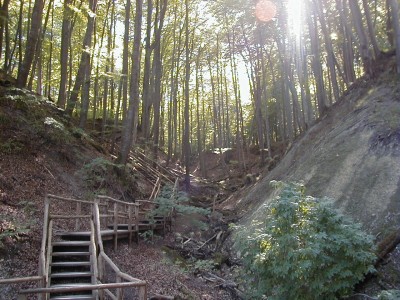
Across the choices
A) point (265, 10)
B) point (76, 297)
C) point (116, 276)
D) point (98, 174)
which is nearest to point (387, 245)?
point (116, 276)

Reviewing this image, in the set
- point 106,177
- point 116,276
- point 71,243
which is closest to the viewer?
point 116,276

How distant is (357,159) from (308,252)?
605cm

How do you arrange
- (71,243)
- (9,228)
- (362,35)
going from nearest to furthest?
(9,228), (71,243), (362,35)

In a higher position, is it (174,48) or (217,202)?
(174,48)

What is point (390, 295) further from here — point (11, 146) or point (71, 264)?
point (11, 146)

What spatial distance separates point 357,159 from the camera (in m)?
11.2

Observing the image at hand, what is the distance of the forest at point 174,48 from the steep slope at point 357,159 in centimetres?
177

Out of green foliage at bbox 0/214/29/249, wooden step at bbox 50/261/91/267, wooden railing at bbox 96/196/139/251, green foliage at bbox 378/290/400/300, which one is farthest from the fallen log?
green foliage at bbox 0/214/29/249

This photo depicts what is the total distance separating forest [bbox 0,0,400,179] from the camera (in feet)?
50.9

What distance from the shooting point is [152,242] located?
1275 centimetres

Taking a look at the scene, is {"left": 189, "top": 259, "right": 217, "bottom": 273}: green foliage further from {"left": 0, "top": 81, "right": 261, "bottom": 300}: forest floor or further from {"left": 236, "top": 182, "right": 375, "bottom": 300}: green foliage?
{"left": 236, "top": 182, "right": 375, "bottom": 300}: green foliage

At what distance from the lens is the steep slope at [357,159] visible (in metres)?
8.86

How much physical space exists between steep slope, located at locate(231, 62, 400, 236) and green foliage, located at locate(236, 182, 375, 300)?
165 centimetres

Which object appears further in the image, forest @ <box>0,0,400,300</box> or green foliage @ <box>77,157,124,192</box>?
green foliage @ <box>77,157,124,192</box>
